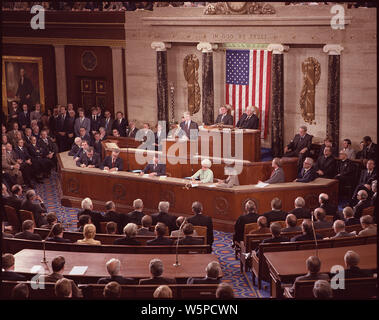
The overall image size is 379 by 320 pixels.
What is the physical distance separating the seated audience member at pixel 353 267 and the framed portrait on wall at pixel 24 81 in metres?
14.2

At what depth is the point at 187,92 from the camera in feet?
54.4

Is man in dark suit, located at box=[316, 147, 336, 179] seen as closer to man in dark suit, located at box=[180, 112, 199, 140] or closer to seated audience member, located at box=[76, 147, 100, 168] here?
man in dark suit, located at box=[180, 112, 199, 140]

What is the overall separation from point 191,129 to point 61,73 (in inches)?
248

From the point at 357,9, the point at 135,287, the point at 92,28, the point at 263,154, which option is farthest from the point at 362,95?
the point at 135,287

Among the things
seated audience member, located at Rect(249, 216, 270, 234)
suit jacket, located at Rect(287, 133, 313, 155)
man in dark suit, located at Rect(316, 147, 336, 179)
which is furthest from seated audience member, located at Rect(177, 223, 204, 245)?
suit jacket, located at Rect(287, 133, 313, 155)

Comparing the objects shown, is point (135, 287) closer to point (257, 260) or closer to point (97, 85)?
point (257, 260)

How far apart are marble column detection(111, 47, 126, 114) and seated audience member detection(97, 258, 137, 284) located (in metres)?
11.4

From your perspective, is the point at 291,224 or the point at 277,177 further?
the point at 277,177

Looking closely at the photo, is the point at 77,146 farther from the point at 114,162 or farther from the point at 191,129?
the point at 191,129

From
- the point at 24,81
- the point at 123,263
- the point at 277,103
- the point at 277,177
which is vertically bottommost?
the point at 123,263

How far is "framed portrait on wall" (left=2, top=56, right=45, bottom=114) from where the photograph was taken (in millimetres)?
18625

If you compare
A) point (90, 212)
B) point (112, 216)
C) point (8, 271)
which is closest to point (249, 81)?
point (112, 216)

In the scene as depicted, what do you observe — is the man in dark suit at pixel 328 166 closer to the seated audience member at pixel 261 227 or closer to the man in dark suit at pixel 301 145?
the man in dark suit at pixel 301 145

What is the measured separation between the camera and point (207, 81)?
51.3 ft
